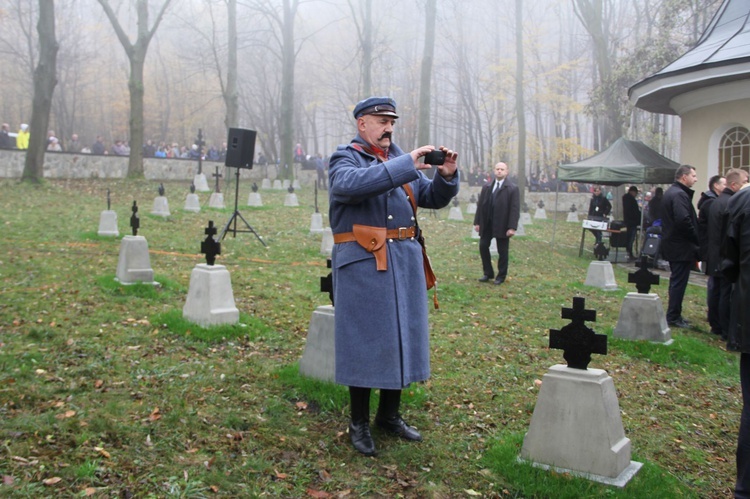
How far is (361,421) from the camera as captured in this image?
15.1 ft

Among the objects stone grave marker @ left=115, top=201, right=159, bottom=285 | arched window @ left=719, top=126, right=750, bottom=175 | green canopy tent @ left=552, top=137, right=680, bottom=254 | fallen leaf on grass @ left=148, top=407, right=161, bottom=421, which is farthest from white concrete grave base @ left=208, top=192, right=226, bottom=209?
fallen leaf on grass @ left=148, top=407, right=161, bottom=421

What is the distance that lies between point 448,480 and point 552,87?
143 feet

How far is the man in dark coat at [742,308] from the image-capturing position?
3816 millimetres

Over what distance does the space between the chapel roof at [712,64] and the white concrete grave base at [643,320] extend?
8.12m

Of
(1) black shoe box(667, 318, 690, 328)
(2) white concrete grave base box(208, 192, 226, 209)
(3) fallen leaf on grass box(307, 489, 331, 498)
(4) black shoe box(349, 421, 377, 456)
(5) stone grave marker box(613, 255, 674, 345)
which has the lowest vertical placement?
(3) fallen leaf on grass box(307, 489, 331, 498)

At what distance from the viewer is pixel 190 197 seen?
1930 centimetres

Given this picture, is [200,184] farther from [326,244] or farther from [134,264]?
[134,264]

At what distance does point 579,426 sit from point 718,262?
17.9 feet

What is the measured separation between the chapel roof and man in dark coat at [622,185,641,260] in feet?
8.16

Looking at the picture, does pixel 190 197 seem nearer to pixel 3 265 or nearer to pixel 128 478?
pixel 3 265

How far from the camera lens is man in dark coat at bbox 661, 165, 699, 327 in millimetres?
9328

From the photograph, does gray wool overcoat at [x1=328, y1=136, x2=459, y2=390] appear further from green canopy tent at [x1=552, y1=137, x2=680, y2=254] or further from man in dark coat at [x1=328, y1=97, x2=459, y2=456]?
green canopy tent at [x1=552, y1=137, x2=680, y2=254]

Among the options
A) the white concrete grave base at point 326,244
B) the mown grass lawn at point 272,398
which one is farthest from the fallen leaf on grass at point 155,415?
the white concrete grave base at point 326,244

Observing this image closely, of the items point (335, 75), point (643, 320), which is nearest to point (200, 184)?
point (643, 320)
